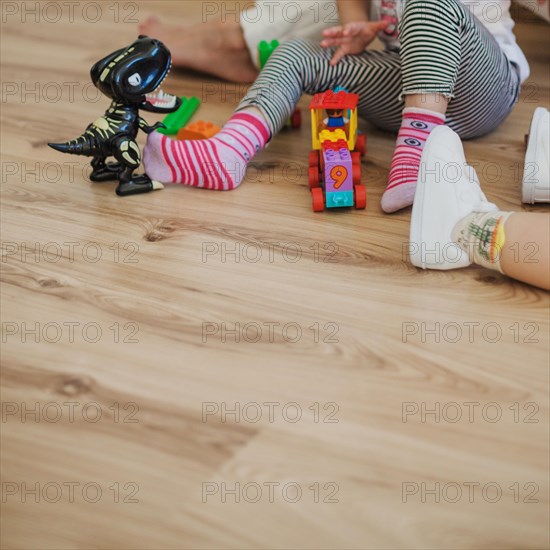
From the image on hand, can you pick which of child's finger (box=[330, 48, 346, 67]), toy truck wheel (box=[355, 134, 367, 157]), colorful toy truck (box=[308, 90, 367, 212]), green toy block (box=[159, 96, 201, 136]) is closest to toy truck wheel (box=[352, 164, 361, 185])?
colorful toy truck (box=[308, 90, 367, 212])

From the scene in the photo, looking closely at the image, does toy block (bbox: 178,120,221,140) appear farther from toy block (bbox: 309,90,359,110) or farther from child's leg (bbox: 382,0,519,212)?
child's leg (bbox: 382,0,519,212)

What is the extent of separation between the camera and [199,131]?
4.36 feet

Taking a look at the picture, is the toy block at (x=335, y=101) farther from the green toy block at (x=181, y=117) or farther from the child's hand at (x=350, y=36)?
the green toy block at (x=181, y=117)

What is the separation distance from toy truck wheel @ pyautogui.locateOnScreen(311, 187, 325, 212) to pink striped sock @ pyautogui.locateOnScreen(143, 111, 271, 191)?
0.13 meters

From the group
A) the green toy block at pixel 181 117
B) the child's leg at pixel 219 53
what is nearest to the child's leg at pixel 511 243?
the green toy block at pixel 181 117

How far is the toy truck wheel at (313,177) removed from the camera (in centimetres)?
123

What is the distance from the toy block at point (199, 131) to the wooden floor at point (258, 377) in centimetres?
11

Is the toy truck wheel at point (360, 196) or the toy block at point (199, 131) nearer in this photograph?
the toy truck wheel at point (360, 196)

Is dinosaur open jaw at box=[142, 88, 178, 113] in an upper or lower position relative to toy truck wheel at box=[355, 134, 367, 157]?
upper

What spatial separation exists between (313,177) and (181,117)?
0.36 metres

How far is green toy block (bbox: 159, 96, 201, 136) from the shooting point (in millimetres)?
1441

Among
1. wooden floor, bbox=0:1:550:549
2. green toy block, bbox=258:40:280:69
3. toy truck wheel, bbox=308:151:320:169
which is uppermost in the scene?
green toy block, bbox=258:40:280:69

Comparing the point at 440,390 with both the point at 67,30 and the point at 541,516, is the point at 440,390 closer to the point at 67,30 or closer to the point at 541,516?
the point at 541,516

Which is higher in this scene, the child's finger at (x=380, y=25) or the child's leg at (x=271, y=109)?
the child's finger at (x=380, y=25)
